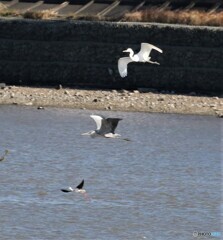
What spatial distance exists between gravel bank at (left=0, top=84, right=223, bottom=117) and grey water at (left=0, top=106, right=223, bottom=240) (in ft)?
0.71

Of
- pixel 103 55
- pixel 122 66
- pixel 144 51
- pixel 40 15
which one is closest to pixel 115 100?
pixel 103 55

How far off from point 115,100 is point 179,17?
450 cm

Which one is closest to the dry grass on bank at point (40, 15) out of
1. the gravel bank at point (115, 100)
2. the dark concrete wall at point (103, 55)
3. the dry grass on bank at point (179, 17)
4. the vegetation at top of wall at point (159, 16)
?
the vegetation at top of wall at point (159, 16)

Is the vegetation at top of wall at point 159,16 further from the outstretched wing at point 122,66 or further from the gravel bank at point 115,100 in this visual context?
the outstretched wing at point 122,66

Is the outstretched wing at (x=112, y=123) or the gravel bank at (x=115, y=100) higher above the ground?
the outstretched wing at (x=112, y=123)

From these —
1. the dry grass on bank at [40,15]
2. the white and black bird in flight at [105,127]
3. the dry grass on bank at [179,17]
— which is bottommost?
the dry grass on bank at [40,15]

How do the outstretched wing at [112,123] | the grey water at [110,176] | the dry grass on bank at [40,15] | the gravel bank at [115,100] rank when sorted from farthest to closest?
1. the dry grass on bank at [40,15]
2. the gravel bank at [115,100]
3. the grey water at [110,176]
4. the outstretched wing at [112,123]

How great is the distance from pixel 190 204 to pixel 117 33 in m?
11.9

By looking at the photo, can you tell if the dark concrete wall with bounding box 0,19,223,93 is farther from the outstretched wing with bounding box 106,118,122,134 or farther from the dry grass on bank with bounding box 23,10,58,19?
the outstretched wing with bounding box 106,118,122,134

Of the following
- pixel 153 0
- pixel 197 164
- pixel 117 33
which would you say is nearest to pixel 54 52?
pixel 117 33

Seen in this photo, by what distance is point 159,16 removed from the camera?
126 ft

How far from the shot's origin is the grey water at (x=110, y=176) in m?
23.5

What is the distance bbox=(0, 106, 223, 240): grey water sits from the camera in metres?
23.5

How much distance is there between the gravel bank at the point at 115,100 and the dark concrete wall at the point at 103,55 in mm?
588
